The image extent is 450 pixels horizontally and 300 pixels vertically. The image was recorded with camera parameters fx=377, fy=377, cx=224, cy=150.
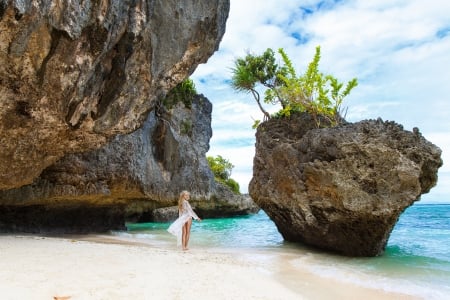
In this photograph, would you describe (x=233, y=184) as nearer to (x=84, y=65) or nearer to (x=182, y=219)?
(x=182, y=219)

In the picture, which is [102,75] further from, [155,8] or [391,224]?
[391,224]

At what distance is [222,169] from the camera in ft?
122

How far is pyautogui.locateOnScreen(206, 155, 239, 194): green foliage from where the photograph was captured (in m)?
36.0

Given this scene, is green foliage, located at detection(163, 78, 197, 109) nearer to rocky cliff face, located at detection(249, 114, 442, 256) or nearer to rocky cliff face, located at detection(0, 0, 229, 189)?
rocky cliff face, located at detection(0, 0, 229, 189)

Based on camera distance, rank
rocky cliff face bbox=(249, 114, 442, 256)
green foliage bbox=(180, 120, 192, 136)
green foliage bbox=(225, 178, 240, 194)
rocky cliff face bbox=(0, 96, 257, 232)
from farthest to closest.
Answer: green foliage bbox=(225, 178, 240, 194) → green foliage bbox=(180, 120, 192, 136) → rocky cliff face bbox=(0, 96, 257, 232) → rocky cliff face bbox=(249, 114, 442, 256)

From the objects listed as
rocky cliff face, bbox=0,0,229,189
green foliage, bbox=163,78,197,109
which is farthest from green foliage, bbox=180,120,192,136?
rocky cliff face, bbox=0,0,229,189

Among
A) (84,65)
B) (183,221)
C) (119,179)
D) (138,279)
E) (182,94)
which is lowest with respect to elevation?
(138,279)

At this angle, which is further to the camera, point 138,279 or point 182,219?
point 182,219

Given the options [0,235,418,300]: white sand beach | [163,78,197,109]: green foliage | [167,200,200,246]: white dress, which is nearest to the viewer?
[0,235,418,300]: white sand beach

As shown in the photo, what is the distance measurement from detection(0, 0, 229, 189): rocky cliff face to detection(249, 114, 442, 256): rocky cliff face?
13.7 ft

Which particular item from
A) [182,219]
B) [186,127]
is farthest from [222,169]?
[182,219]

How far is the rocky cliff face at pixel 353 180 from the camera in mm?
9492

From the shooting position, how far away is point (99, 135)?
30.5 feet

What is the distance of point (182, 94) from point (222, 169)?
21157 millimetres
